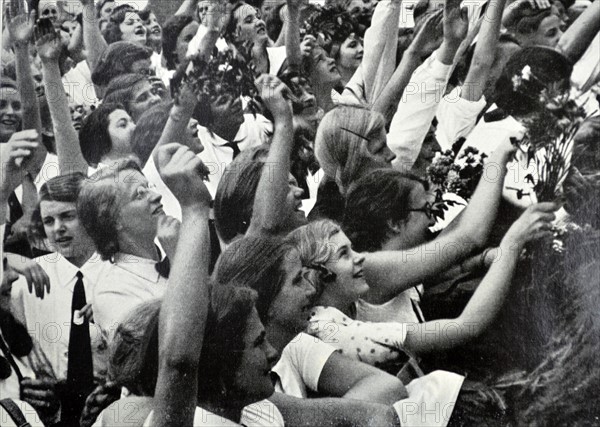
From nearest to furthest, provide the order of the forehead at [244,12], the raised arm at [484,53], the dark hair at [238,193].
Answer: the raised arm at [484,53] → the dark hair at [238,193] → the forehead at [244,12]

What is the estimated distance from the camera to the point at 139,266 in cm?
377

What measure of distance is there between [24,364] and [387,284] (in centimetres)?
167

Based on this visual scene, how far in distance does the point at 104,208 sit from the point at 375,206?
3.95ft

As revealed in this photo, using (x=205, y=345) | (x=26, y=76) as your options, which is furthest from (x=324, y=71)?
(x=26, y=76)

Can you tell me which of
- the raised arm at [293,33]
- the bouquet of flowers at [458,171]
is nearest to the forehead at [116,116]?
the raised arm at [293,33]

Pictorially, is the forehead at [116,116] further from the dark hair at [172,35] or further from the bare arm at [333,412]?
the bare arm at [333,412]

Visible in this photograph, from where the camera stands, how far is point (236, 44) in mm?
3797

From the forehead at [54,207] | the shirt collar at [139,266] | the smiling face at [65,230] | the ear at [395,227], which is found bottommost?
the shirt collar at [139,266]

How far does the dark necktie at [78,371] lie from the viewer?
377cm

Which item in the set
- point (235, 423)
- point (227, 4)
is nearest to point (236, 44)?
point (227, 4)

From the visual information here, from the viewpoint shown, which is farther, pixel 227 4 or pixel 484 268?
pixel 227 4

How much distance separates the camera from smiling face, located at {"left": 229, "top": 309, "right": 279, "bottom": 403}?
3.58 metres

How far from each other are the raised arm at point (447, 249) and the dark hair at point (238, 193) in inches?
22.2

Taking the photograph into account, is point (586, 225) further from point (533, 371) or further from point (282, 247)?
point (282, 247)
